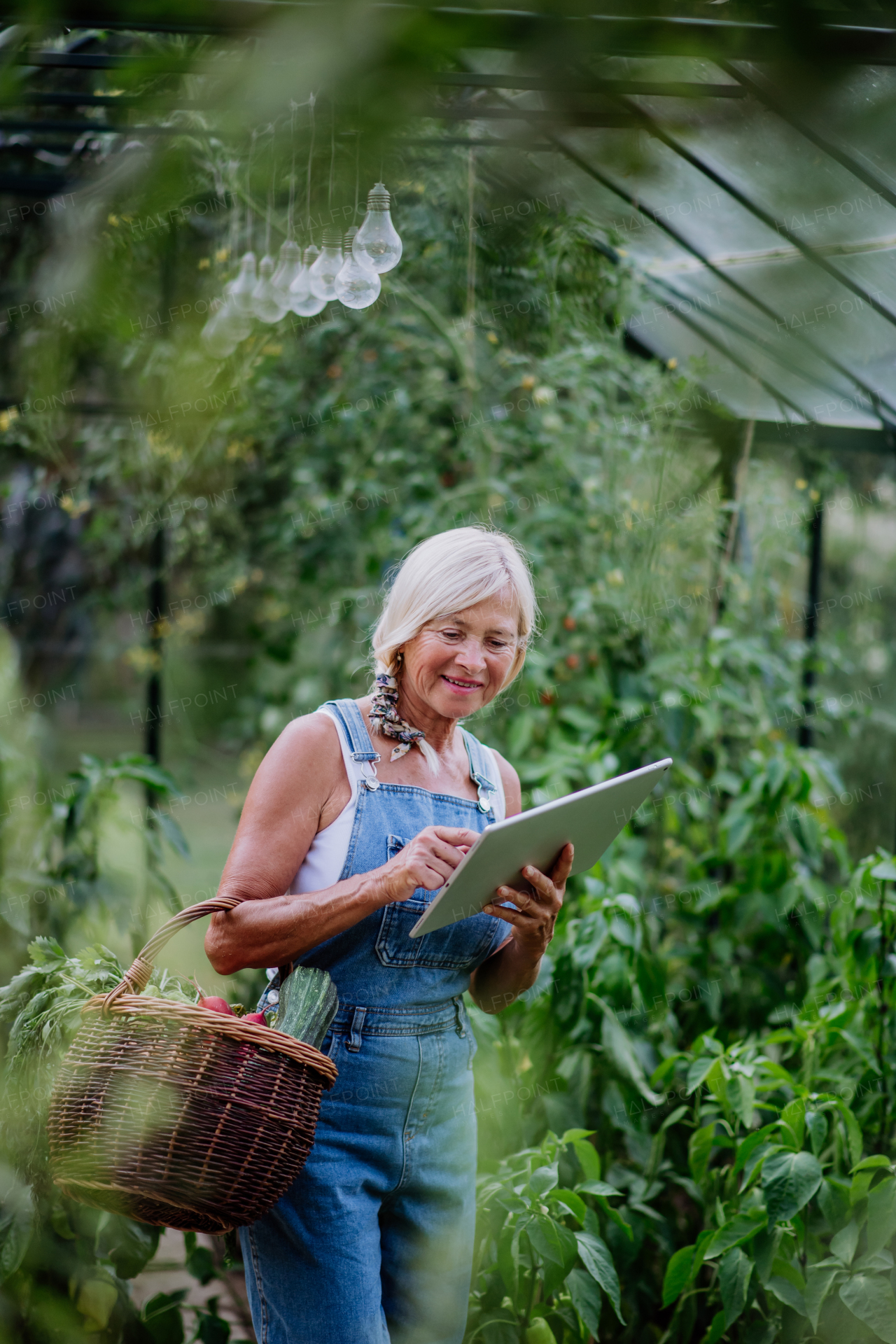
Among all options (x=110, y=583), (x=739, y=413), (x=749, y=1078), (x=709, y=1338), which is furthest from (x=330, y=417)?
(x=709, y=1338)

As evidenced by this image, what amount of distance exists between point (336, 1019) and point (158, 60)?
3.53ft

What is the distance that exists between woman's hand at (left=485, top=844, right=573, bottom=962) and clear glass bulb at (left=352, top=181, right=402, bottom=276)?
102 cm

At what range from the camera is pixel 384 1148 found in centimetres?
131

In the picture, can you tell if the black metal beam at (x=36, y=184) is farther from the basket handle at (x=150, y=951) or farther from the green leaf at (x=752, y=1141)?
the green leaf at (x=752, y=1141)

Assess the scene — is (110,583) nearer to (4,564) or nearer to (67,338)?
(4,564)

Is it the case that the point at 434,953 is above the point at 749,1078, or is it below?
above

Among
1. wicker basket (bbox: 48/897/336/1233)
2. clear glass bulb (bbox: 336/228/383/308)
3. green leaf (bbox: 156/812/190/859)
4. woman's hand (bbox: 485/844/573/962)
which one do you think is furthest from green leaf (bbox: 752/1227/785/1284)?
clear glass bulb (bbox: 336/228/383/308)

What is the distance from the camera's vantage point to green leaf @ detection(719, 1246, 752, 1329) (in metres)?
1.63

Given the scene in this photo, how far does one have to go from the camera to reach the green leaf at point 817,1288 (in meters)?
1.63

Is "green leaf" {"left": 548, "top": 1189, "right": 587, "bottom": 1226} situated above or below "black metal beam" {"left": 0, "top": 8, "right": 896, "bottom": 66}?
below

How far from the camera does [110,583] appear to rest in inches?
193

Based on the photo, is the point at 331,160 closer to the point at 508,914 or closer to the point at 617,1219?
the point at 508,914

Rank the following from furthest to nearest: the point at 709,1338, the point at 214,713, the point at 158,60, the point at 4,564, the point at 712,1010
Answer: the point at 214,713
the point at 4,564
the point at 712,1010
the point at 709,1338
the point at 158,60

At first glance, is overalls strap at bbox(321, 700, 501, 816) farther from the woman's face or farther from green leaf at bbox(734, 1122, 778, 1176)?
green leaf at bbox(734, 1122, 778, 1176)
